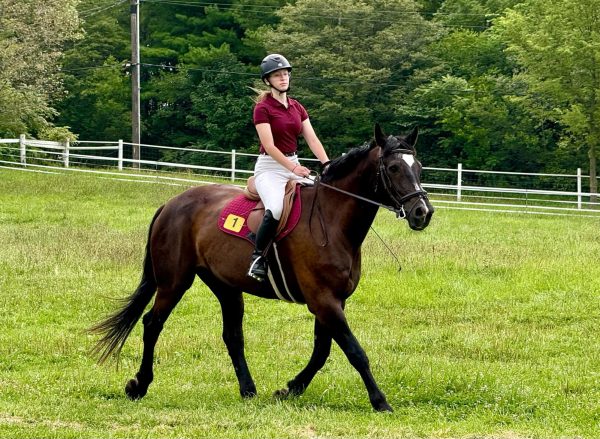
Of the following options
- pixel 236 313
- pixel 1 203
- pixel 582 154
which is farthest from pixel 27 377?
pixel 582 154

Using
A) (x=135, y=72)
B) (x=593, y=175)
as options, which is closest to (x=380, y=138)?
(x=593, y=175)

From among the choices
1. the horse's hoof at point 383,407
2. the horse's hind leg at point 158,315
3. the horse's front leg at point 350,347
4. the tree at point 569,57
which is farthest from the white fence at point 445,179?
the horse's hoof at point 383,407

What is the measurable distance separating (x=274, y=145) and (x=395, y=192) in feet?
4.12

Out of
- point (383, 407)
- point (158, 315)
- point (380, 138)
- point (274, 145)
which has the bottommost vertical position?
point (383, 407)

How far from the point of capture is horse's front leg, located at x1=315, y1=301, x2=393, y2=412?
26.5 ft

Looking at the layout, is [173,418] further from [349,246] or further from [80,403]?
[349,246]

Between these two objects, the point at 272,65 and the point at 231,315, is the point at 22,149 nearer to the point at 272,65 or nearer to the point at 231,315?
the point at 231,315

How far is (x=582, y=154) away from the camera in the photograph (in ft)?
152

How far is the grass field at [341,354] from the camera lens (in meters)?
7.91

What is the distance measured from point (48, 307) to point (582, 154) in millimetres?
37021

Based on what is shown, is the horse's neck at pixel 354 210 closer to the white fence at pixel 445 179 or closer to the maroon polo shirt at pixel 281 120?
the maroon polo shirt at pixel 281 120

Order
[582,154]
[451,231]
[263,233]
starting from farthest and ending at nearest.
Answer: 1. [582,154]
2. [451,231]
3. [263,233]

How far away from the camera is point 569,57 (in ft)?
122

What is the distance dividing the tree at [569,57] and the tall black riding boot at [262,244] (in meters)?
30.1
